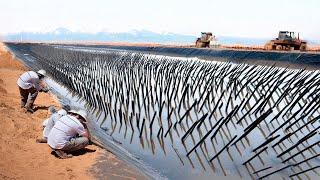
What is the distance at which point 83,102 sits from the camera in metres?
18.1

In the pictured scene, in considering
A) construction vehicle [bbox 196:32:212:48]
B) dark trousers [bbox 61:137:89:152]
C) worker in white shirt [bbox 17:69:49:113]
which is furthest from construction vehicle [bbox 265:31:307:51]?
dark trousers [bbox 61:137:89:152]

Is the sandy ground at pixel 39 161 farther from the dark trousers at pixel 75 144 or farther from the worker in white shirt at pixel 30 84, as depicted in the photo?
the worker in white shirt at pixel 30 84

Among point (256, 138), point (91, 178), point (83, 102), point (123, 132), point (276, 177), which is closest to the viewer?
point (91, 178)

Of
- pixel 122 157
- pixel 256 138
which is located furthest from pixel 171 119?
pixel 122 157

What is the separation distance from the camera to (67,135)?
29.7 ft

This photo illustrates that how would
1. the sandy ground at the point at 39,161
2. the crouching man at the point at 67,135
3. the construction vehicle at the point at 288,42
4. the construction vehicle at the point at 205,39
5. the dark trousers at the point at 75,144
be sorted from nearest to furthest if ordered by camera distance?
the sandy ground at the point at 39,161, the crouching man at the point at 67,135, the dark trousers at the point at 75,144, the construction vehicle at the point at 288,42, the construction vehicle at the point at 205,39

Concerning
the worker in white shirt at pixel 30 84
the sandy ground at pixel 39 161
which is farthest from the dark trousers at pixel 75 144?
the worker in white shirt at pixel 30 84

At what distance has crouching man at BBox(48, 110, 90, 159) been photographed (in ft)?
29.5

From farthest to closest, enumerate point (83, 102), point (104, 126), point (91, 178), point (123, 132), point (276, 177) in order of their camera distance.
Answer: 1. point (83, 102)
2. point (104, 126)
3. point (123, 132)
4. point (276, 177)
5. point (91, 178)

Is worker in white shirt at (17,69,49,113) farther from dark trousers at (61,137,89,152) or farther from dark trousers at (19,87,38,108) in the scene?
dark trousers at (61,137,89,152)

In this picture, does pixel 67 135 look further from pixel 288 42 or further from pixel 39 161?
pixel 288 42

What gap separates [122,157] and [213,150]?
2.45 metres

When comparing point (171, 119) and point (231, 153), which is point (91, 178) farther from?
point (171, 119)

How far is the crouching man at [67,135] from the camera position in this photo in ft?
29.5
